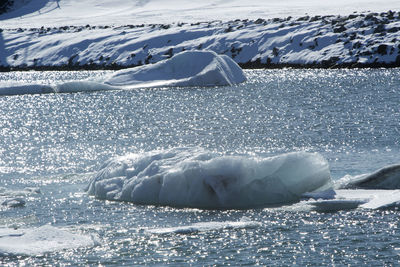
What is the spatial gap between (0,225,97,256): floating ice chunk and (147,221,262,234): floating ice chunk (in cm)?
106

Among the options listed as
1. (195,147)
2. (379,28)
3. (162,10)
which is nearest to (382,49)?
(379,28)

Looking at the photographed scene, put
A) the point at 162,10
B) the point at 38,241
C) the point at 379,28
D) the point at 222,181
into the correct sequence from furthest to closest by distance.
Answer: the point at 162,10 → the point at 379,28 → the point at 222,181 → the point at 38,241

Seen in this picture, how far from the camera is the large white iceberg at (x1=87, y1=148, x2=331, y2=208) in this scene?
13.1 metres

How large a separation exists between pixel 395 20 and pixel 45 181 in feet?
151

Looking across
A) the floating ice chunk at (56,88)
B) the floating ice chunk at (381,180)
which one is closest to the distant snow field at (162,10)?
the floating ice chunk at (56,88)

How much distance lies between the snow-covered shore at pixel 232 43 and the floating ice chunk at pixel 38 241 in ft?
132

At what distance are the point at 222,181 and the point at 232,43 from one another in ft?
154

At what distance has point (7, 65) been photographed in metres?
66.5

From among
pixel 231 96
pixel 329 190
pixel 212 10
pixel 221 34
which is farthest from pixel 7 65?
pixel 329 190

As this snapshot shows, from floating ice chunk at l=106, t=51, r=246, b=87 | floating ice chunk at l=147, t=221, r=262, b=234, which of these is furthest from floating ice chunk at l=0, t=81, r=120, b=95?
floating ice chunk at l=147, t=221, r=262, b=234

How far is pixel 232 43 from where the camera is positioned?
5922 cm

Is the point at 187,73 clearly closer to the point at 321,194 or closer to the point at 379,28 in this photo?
the point at 379,28

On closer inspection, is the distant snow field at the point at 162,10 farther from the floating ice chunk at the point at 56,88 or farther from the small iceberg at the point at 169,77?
the floating ice chunk at the point at 56,88

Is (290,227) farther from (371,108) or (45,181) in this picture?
(371,108)
